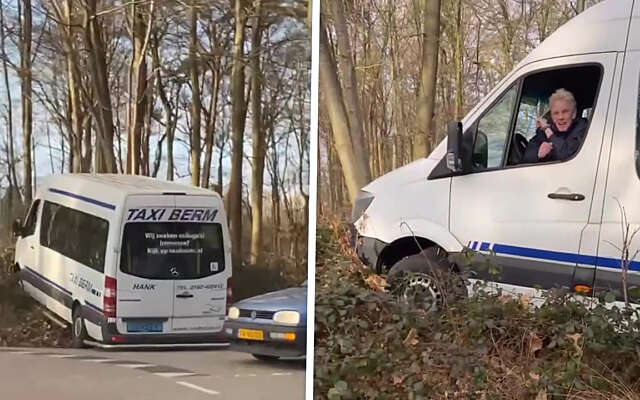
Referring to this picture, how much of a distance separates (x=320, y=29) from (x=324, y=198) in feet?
3.01

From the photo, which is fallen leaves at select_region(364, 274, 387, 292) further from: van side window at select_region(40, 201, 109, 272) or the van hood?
van side window at select_region(40, 201, 109, 272)

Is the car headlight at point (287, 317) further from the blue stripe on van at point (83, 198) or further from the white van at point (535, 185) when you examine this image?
the blue stripe on van at point (83, 198)

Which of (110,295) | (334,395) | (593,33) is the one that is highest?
(593,33)

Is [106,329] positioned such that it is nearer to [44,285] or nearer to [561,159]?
→ [44,285]

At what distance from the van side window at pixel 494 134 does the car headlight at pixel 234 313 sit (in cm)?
149

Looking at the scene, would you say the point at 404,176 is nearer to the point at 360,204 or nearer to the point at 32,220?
the point at 360,204

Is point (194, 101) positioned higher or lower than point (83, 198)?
higher

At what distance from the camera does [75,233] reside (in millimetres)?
4117

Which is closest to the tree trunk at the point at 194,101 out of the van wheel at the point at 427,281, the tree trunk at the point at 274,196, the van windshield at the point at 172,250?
the van windshield at the point at 172,250

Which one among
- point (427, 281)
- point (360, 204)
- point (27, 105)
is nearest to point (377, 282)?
point (427, 281)

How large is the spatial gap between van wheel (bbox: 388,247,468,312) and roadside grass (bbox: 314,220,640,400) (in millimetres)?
51

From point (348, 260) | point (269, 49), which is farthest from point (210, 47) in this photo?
point (348, 260)

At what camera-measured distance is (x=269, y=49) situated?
4164 millimetres

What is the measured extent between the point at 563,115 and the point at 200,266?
2.06 m
